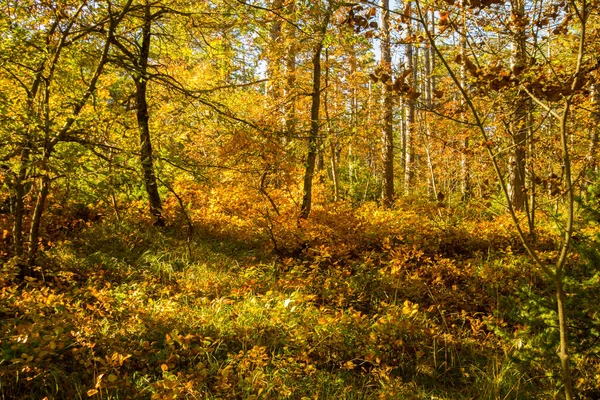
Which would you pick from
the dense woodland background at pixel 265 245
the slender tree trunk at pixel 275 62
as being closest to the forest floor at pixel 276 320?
the dense woodland background at pixel 265 245

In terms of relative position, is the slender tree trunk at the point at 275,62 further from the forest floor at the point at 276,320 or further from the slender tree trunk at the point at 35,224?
the slender tree trunk at the point at 35,224

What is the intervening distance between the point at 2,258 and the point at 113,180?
8.70ft

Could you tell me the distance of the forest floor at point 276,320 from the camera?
10.3 ft

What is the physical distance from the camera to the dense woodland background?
3012 mm

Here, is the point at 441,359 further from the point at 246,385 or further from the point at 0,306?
the point at 0,306

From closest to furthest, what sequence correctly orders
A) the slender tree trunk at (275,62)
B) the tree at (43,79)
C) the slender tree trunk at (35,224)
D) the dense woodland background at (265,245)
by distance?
the dense woodland background at (265,245) → the tree at (43,79) → the slender tree trunk at (35,224) → the slender tree trunk at (275,62)

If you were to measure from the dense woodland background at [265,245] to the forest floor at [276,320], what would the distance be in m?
0.03

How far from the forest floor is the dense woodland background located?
0.09 feet

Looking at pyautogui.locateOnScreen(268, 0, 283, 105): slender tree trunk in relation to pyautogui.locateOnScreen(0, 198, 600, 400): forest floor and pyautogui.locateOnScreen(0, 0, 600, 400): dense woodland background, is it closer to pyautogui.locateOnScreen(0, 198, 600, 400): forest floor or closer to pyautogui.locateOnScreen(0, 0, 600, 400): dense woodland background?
pyautogui.locateOnScreen(0, 0, 600, 400): dense woodland background

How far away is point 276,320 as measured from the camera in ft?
13.1

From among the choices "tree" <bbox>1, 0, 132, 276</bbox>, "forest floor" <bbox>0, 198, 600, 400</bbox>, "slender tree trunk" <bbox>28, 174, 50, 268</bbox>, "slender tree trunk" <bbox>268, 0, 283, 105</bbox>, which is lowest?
"forest floor" <bbox>0, 198, 600, 400</bbox>

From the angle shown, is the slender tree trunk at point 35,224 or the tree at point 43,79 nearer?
the tree at point 43,79

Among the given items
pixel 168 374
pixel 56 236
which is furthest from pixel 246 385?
pixel 56 236

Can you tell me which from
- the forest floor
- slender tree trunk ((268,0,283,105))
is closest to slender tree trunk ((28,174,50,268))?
the forest floor
